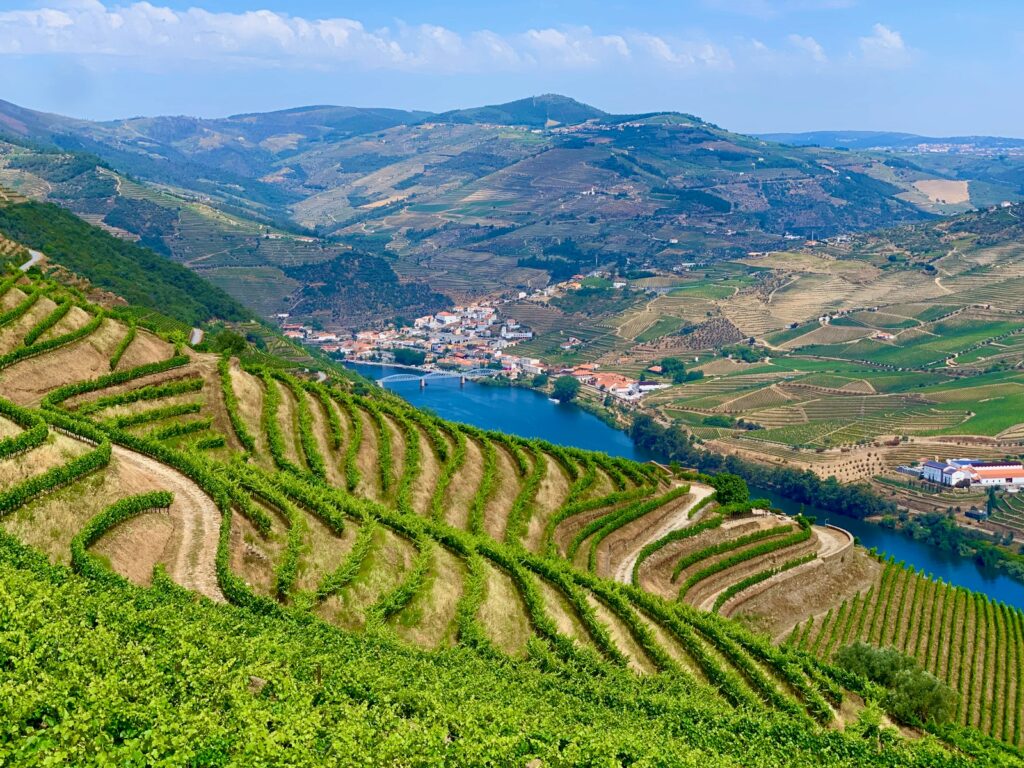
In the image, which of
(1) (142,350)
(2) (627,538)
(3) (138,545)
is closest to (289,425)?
(1) (142,350)

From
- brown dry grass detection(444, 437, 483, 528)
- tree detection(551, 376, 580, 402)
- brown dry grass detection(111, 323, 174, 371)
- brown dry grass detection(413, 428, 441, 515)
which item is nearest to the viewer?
brown dry grass detection(413, 428, 441, 515)

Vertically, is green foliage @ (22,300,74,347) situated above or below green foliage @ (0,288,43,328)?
below

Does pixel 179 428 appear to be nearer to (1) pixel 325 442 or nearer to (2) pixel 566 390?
(1) pixel 325 442

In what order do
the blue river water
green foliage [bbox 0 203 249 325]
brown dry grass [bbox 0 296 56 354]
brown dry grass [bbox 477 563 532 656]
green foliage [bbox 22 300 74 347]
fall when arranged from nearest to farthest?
brown dry grass [bbox 477 563 532 656]
brown dry grass [bbox 0 296 56 354]
green foliage [bbox 22 300 74 347]
the blue river water
green foliage [bbox 0 203 249 325]

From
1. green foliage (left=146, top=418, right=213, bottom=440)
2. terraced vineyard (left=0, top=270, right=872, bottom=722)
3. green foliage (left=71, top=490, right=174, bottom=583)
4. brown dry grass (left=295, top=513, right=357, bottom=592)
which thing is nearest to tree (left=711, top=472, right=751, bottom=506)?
terraced vineyard (left=0, top=270, right=872, bottom=722)

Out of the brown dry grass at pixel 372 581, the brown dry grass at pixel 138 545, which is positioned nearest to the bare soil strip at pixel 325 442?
the brown dry grass at pixel 372 581

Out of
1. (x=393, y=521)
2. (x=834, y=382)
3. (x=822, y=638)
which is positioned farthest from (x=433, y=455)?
(x=834, y=382)

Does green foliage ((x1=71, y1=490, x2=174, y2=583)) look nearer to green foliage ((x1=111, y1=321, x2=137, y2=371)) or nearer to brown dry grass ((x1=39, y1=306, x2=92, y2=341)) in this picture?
green foliage ((x1=111, y1=321, x2=137, y2=371))
